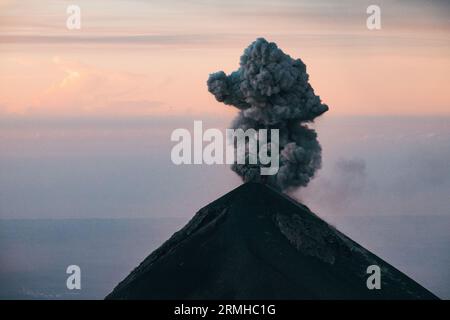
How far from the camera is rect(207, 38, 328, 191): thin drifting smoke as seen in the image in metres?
120

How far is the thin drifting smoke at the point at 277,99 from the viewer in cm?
11988

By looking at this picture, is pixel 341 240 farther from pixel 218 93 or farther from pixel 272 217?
pixel 218 93

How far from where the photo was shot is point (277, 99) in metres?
120

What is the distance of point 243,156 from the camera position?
121m

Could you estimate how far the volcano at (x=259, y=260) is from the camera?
11350 cm

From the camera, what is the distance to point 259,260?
11625 cm

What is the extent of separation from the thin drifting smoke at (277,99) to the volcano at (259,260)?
85.9 inches

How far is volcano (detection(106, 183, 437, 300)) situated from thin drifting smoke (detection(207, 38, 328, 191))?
2.18 metres

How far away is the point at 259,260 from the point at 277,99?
11331 mm

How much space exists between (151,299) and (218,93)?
16.2m

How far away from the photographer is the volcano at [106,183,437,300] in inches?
4469
